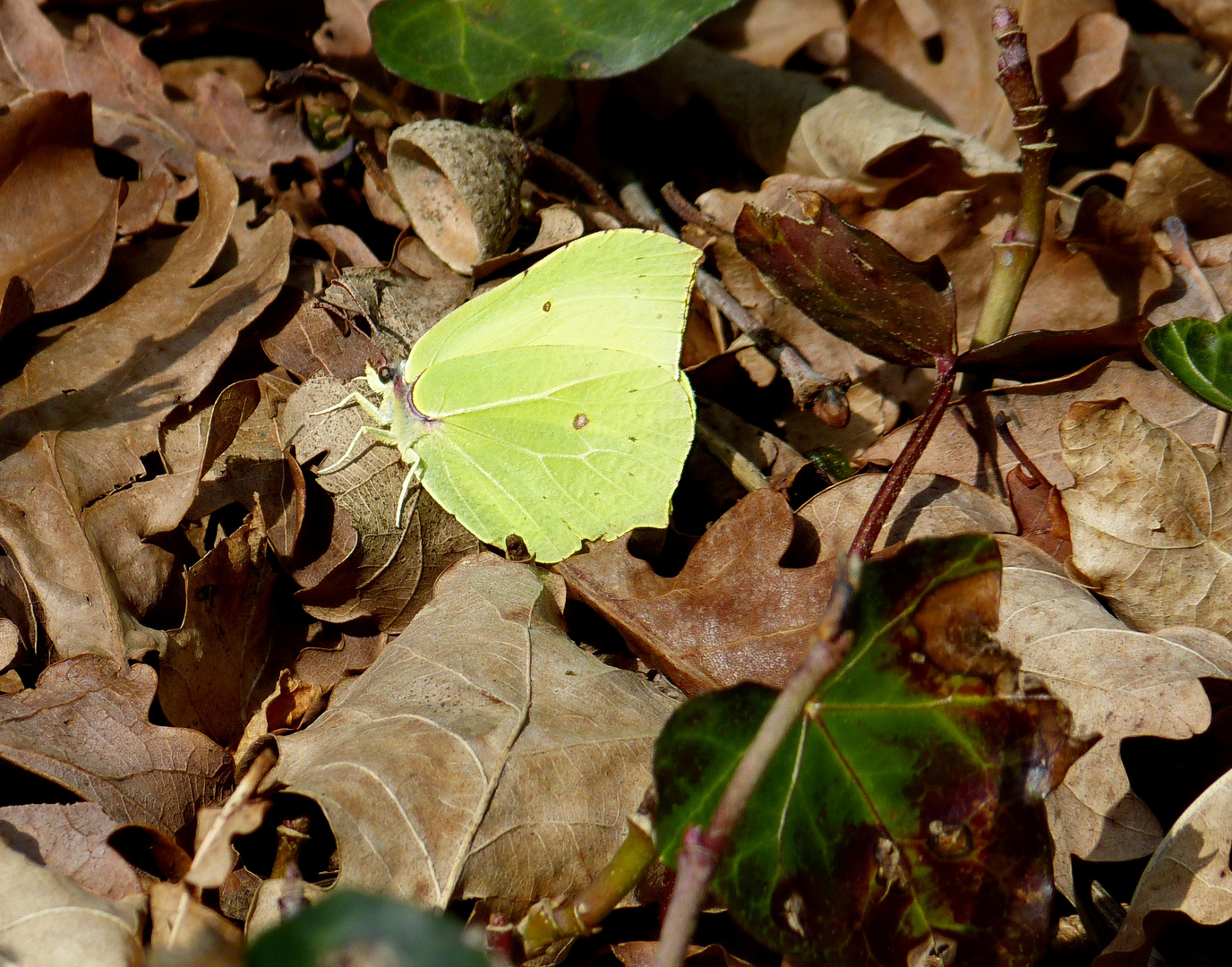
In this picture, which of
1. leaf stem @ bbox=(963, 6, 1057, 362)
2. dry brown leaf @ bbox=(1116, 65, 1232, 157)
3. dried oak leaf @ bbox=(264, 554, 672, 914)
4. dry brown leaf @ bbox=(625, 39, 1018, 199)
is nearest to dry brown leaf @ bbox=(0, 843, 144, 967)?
dried oak leaf @ bbox=(264, 554, 672, 914)

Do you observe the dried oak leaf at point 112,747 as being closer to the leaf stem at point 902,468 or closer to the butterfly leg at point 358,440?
the butterfly leg at point 358,440

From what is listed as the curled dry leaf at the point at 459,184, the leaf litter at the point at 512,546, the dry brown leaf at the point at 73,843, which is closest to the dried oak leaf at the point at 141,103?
the leaf litter at the point at 512,546

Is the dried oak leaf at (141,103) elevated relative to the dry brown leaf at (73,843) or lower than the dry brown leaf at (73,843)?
elevated

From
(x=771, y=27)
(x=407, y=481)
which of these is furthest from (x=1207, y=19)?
(x=407, y=481)

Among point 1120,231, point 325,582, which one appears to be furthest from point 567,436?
point 1120,231

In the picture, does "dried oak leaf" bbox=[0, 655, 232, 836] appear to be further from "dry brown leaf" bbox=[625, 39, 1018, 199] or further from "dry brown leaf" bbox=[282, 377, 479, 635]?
"dry brown leaf" bbox=[625, 39, 1018, 199]
